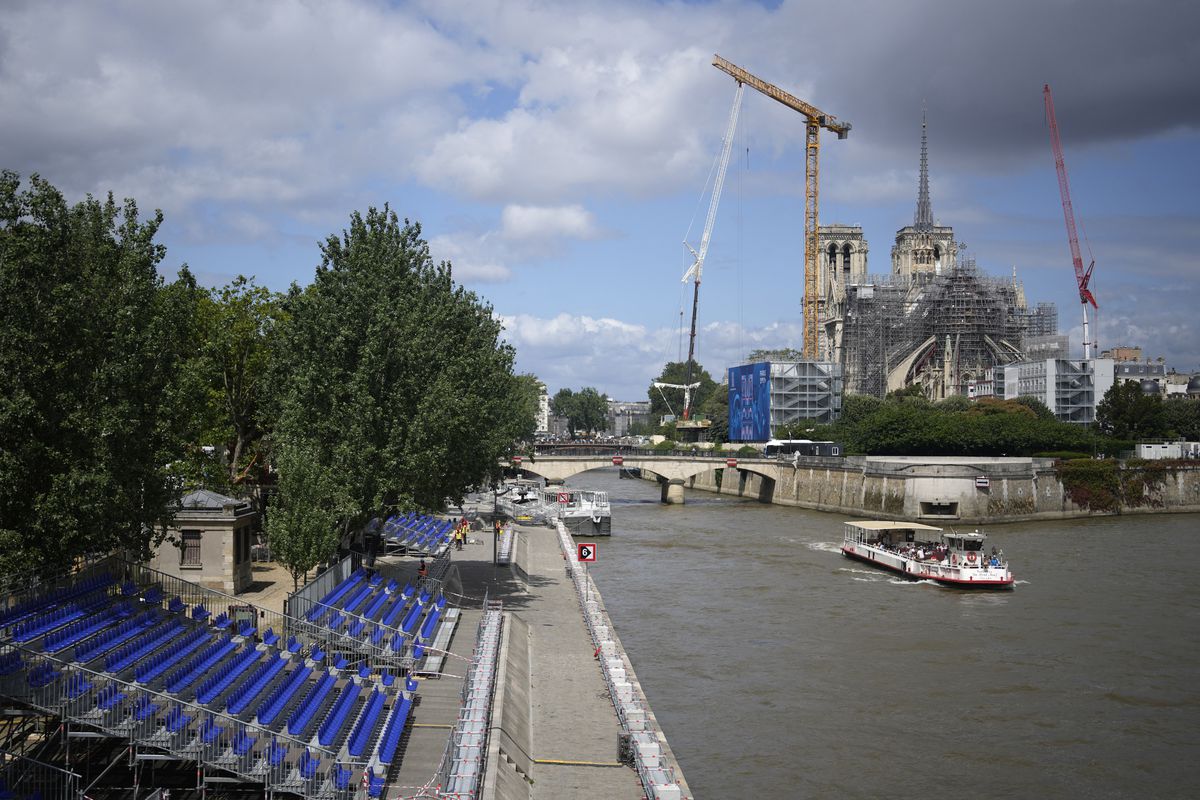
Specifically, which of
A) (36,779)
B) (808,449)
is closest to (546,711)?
(36,779)

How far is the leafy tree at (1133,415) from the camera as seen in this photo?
112 m

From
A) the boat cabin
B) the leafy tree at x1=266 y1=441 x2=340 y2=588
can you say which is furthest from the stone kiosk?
the boat cabin

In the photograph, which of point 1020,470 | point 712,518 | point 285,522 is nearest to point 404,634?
point 285,522

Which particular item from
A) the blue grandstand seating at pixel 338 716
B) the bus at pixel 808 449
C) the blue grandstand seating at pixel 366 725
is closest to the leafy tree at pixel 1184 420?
the bus at pixel 808 449

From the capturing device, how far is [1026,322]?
579 feet

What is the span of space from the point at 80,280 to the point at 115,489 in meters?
4.47

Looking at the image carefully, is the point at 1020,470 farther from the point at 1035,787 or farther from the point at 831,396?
the point at 1035,787

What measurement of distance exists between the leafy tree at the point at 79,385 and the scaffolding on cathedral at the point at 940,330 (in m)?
149

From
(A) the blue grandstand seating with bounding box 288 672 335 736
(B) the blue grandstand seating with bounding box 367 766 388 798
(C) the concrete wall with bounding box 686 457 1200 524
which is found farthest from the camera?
(C) the concrete wall with bounding box 686 457 1200 524

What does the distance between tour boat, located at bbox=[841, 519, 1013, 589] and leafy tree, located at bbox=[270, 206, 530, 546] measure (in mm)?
26626

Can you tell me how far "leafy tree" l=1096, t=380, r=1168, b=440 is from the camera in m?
112

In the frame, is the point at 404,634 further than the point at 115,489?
Yes

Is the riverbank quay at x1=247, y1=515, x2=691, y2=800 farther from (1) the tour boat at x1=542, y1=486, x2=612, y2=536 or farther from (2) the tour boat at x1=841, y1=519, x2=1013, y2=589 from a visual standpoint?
(1) the tour boat at x1=542, y1=486, x2=612, y2=536

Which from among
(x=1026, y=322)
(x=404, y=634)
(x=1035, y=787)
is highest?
(x=1026, y=322)
